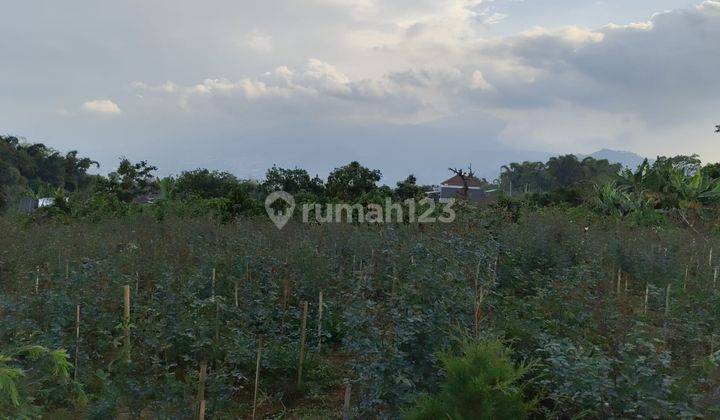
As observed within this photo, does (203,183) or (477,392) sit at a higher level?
(203,183)

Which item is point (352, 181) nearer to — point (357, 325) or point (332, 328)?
point (332, 328)

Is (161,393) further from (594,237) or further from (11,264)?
(594,237)

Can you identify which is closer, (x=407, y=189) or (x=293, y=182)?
(x=407, y=189)

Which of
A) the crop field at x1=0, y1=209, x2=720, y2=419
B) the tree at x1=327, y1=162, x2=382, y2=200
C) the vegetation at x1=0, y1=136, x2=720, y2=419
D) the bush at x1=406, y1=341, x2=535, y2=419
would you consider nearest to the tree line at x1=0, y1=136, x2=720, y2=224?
the tree at x1=327, y1=162, x2=382, y2=200

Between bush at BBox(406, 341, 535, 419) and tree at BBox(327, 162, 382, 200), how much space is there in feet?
51.3

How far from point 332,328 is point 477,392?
4.03 meters

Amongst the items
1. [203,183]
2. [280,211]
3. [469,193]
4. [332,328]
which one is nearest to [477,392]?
[332,328]

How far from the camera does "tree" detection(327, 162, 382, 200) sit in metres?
19.2

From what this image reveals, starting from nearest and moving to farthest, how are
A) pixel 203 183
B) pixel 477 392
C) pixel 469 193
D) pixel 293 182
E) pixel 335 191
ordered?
1. pixel 477 392
2. pixel 469 193
3. pixel 335 191
4. pixel 293 182
5. pixel 203 183

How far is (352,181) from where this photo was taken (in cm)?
1928

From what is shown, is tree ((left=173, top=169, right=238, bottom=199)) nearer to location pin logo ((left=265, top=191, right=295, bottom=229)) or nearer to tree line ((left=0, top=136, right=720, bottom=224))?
tree line ((left=0, top=136, right=720, bottom=224))

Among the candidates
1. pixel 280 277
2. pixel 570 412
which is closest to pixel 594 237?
pixel 280 277

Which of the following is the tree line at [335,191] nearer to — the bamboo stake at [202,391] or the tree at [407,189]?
the tree at [407,189]

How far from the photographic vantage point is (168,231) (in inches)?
452
